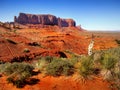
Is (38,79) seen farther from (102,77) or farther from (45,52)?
(45,52)

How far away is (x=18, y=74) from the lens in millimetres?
9883

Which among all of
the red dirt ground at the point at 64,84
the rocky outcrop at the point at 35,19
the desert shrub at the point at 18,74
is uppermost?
the rocky outcrop at the point at 35,19

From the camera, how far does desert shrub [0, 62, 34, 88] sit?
9539 millimetres

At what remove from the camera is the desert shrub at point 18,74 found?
954 centimetres

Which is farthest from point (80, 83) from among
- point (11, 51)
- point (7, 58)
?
point (11, 51)

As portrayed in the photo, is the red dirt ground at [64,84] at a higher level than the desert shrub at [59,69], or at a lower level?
lower

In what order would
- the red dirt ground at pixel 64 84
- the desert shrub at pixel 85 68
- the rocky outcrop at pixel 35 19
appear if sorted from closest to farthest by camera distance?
the red dirt ground at pixel 64 84 < the desert shrub at pixel 85 68 < the rocky outcrop at pixel 35 19

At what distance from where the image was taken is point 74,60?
38.8 ft

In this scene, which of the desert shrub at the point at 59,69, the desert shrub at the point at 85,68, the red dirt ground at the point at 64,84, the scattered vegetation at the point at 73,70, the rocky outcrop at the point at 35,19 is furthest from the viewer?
the rocky outcrop at the point at 35,19

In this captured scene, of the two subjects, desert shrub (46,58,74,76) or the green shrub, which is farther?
the green shrub

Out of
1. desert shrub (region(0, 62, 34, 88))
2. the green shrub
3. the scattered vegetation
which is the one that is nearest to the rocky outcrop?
desert shrub (region(0, 62, 34, 88))

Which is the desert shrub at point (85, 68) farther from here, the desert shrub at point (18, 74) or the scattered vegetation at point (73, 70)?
the desert shrub at point (18, 74)

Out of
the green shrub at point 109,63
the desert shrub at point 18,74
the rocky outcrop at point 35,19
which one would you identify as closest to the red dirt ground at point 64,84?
the desert shrub at point 18,74

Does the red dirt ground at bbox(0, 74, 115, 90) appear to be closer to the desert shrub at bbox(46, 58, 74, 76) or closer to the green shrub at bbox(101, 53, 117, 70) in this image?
the desert shrub at bbox(46, 58, 74, 76)
